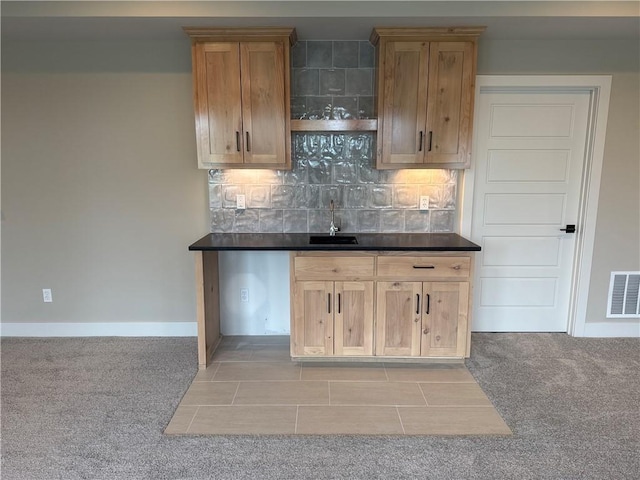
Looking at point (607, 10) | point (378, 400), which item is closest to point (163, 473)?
point (378, 400)

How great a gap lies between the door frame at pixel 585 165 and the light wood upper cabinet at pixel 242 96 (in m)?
1.48

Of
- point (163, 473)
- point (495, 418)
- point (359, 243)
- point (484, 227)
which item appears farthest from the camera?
point (484, 227)

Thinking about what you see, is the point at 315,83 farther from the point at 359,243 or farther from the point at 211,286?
the point at 211,286

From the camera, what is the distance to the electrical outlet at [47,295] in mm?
3248

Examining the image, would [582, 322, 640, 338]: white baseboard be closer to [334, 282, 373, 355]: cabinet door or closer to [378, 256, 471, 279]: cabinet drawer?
[378, 256, 471, 279]: cabinet drawer

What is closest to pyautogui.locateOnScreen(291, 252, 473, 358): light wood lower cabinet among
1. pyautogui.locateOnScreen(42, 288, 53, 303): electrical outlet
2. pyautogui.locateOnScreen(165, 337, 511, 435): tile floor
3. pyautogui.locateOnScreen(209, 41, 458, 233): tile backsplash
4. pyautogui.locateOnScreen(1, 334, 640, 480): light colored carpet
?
pyautogui.locateOnScreen(165, 337, 511, 435): tile floor

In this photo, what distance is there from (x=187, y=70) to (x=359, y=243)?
183 centimetres

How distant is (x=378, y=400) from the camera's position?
2.36 meters

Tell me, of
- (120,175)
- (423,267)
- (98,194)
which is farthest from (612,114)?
(98,194)

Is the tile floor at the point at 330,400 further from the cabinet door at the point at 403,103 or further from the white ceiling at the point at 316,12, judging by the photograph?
the white ceiling at the point at 316,12

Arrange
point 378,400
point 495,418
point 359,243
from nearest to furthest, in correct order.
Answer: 1. point 495,418
2. point 378,400
3. point 359,243

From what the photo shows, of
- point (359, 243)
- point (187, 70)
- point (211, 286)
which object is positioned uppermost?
Answer: point (187, 70)

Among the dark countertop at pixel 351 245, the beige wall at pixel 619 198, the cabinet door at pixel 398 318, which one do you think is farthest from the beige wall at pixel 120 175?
the cabinet door at pixel 398 318

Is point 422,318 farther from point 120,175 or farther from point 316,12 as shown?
point 120,175
